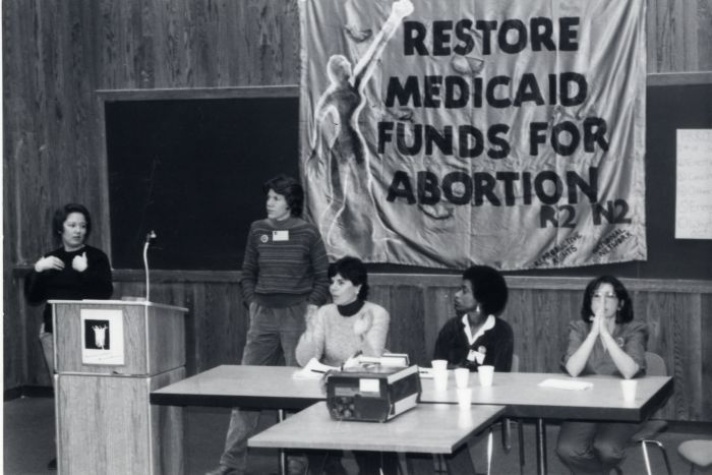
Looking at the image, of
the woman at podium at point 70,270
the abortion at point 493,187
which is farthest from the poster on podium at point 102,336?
the abortion at point 493,187

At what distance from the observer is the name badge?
601 centimetres

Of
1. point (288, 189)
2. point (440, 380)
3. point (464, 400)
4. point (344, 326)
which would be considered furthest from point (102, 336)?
point (464, 400)

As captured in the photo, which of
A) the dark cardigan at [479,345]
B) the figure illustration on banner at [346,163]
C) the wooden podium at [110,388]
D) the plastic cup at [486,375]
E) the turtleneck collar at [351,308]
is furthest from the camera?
the figure illustration on banner at [346,163]

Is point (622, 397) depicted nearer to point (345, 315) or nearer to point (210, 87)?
point (345, 315)

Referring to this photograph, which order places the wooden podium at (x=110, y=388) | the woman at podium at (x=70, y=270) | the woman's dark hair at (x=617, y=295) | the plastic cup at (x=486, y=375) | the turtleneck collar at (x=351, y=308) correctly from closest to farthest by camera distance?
the plastic cup at (x=486, y=375)
the woman's dark hair at (x=617, y=295)
the wooden podium at (x=110, y=388)
the turtleneck collar at (x=351, y=308)
the woman at podium at (x=70, y=270)

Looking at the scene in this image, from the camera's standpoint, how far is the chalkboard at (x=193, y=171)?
733 centimetres

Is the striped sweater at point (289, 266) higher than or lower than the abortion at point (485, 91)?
lower

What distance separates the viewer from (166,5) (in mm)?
7449

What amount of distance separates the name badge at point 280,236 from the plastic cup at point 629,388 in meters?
2.08

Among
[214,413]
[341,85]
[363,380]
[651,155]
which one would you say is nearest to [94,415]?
[363,380]

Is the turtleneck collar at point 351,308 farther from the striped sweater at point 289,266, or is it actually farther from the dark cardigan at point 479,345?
the striped sweater at point 289,266

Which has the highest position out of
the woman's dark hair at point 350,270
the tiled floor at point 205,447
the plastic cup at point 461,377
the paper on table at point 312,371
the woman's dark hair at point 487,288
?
the woman's dark hair at point 350,270

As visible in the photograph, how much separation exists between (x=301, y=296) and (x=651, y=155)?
226cm

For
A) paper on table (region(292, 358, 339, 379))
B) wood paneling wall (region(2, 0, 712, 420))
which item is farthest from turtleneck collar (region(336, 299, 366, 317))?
wood paneling wall (region(2, 0, 712, 420))
